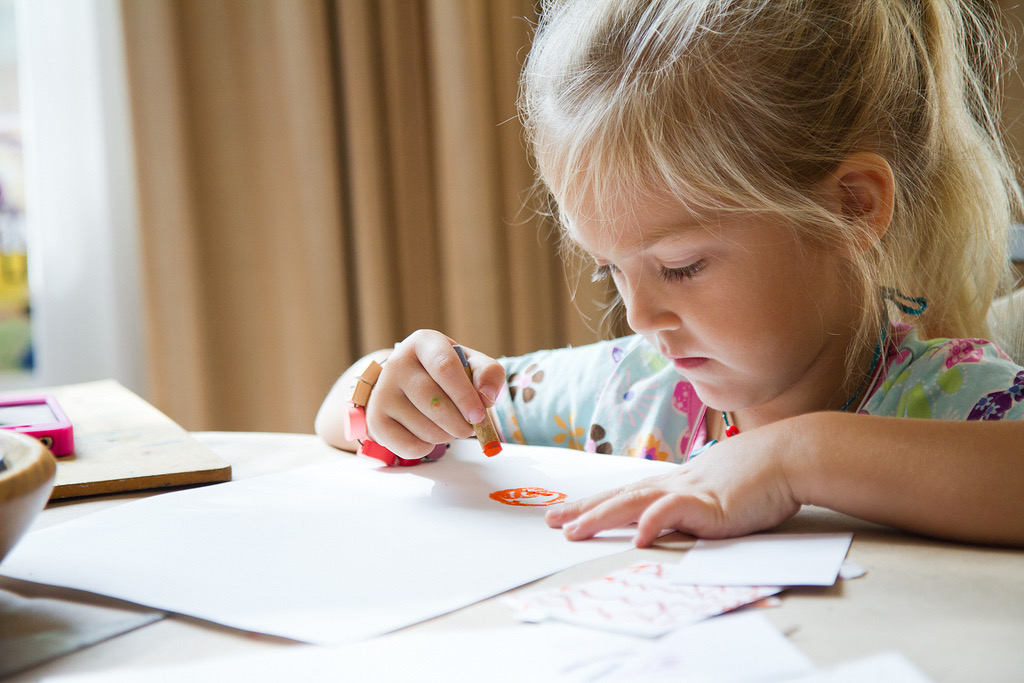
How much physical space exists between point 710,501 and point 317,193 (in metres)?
1.31

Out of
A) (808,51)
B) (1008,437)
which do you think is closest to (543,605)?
(1008,437)

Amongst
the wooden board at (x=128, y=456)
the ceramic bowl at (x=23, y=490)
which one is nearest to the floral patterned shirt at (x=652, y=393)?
the wooden board at (x=128, y=456)

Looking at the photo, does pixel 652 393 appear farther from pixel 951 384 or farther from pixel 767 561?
pixel 767 561

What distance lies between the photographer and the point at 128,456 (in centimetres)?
68

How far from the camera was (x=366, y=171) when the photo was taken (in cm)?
166

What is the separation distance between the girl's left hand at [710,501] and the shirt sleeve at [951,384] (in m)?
0.24

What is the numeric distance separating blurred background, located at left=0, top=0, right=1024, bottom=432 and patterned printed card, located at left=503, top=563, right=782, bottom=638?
1.19 m

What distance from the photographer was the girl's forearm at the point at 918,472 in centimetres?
44

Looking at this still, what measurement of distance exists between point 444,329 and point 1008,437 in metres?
1.39

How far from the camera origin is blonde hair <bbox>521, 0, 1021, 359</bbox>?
658mm

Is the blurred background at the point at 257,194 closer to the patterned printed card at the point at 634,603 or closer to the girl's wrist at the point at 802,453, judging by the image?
the girl's wrist at the point at 802,453

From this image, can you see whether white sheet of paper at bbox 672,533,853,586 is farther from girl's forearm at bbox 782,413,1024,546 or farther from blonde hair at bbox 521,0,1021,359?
blonde hair at bbox 521,0,1021,359

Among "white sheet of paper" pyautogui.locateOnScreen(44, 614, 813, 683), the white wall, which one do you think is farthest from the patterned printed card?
the white wall

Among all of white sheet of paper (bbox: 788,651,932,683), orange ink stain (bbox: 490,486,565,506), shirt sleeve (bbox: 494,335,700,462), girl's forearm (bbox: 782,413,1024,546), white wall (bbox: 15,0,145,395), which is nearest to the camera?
white sheet of paper (bbox: 788,651,932,683)
